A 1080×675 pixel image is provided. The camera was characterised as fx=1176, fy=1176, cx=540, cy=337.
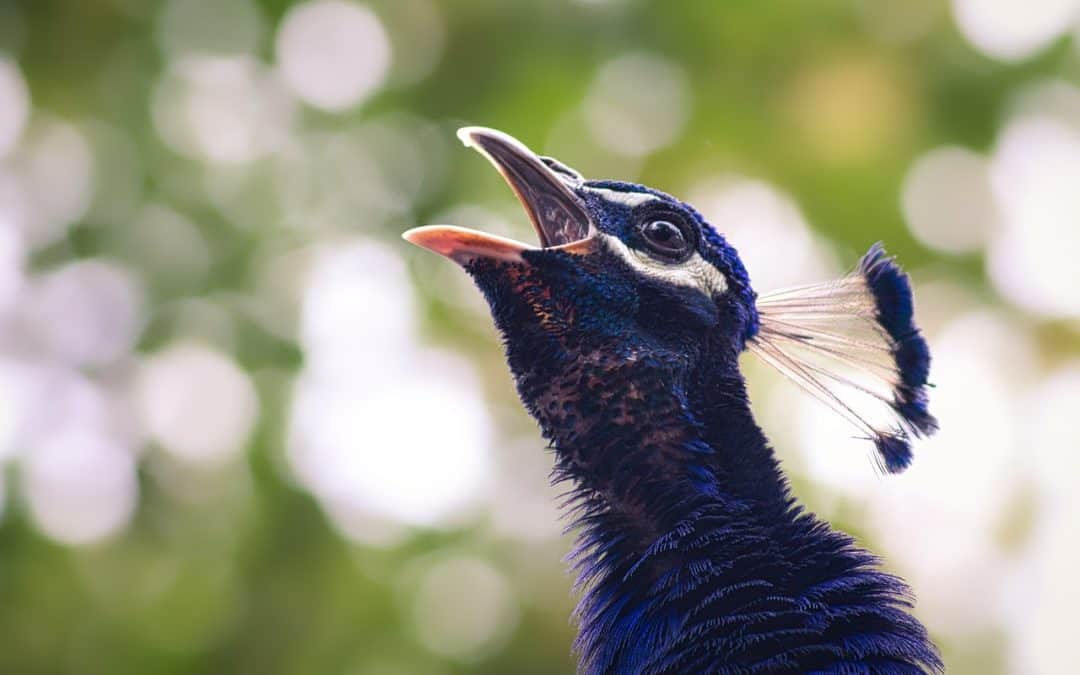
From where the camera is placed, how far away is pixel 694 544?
2154 mm

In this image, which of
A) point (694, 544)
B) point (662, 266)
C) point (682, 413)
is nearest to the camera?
point (694, 544)

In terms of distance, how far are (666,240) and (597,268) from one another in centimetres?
20

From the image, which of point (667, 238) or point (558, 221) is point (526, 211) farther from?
point (667, 238)

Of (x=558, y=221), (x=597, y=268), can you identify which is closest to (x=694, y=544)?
(x=597, y=268)

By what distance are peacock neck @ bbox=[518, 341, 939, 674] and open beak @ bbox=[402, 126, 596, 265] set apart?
10.6 inches

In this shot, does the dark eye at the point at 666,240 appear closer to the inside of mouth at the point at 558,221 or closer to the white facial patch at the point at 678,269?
the white facial patch at the point at 678,269

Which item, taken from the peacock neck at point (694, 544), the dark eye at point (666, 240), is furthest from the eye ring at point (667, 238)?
the peacock neck at point (694, 544)

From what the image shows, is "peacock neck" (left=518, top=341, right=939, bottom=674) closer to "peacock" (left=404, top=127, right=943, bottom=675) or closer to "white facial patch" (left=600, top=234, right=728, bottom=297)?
"peacock" (left=404, top=127, right=943, bottom=675)

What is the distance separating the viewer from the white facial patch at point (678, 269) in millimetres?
2455

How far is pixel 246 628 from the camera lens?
8.12 metres

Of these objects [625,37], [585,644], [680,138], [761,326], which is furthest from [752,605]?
[625,37]

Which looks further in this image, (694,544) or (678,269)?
(678,269)

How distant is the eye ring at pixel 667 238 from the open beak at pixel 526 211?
127 millimetres

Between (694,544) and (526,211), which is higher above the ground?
(526,211)
